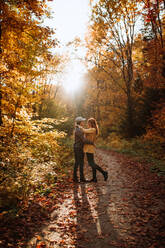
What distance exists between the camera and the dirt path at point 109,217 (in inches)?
121

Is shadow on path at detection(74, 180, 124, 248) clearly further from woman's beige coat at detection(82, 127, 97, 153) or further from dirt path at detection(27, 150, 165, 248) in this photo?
woman's beige coat at detection(82, 127, 97, 153)

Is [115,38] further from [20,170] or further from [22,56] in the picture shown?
[20,170]

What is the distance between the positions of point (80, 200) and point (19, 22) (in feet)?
20.1

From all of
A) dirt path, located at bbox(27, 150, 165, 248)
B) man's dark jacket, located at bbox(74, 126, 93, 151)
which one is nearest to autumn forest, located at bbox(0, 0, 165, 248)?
dirt path, located at bbox(27, 150, 165, 248)

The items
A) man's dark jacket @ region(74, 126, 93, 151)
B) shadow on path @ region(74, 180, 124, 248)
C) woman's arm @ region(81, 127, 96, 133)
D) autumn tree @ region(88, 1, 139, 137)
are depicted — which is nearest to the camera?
shadow on path @ region(74, 180, 124, 248)

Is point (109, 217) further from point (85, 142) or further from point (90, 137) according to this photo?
point (90, 137)

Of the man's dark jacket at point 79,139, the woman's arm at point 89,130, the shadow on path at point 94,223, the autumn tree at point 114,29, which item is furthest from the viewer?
the autumn tree at point 114,29

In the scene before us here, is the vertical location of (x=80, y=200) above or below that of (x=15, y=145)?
below

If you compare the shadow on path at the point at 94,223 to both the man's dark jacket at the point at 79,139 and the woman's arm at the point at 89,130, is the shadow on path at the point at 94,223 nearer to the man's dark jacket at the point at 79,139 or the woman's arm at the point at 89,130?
the man's dark jacket at the point at 79,139

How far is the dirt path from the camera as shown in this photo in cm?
308

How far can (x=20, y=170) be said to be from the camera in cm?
428

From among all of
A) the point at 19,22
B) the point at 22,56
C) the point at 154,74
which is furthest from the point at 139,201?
the point at 154,74

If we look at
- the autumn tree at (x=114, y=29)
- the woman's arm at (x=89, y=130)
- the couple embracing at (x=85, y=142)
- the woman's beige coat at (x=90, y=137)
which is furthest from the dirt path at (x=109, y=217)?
the autumn tree at (x=114, y=29)

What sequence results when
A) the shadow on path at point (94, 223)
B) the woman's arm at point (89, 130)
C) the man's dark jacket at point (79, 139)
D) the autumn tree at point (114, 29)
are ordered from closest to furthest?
the shadow on path at point (94, 223) → the woman's arm at point (89, 130) → the man's dark jacket at point (79, 139) → the autumn tree at point (114, 29)
